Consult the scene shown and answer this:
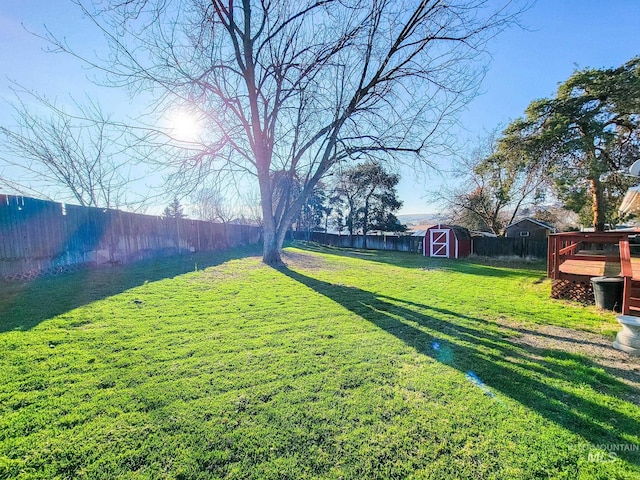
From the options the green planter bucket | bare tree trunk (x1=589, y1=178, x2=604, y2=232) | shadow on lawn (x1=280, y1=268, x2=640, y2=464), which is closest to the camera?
shadow on lawn (x1=280, y1=268, x2=640, y2=464)

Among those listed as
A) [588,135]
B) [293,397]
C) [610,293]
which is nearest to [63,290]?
[293,397]

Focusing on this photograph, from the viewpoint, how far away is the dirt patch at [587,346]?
2.62m

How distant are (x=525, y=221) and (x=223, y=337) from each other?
27.5 meters

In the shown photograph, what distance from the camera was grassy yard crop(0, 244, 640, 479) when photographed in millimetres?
1521

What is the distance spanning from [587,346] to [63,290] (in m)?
7.89

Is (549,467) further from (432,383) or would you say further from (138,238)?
(138,238)

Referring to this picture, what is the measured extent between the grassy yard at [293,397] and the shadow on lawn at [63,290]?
0.19 feet

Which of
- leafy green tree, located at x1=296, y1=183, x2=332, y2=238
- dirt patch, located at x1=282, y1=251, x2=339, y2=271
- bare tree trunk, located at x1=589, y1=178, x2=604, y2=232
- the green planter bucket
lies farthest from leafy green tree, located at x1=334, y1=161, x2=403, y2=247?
the green planter bucket

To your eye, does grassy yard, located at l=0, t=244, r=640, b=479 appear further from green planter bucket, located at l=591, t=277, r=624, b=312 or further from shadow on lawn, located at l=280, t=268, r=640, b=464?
green planter bucket, located at l=591, t=277, r=624, b=312

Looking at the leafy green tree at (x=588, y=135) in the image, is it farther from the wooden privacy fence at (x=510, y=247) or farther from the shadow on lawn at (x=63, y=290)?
the shadow on lawn at (x=63, y=290)

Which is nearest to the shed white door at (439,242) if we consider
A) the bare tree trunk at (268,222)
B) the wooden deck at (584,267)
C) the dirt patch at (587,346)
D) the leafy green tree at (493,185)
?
the leafy green tree at (493,185)

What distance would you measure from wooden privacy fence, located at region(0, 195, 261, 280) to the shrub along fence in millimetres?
15938

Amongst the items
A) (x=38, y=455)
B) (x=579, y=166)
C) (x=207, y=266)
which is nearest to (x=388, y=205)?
(x=579, y=166)

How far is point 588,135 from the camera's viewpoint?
10.4 meters
